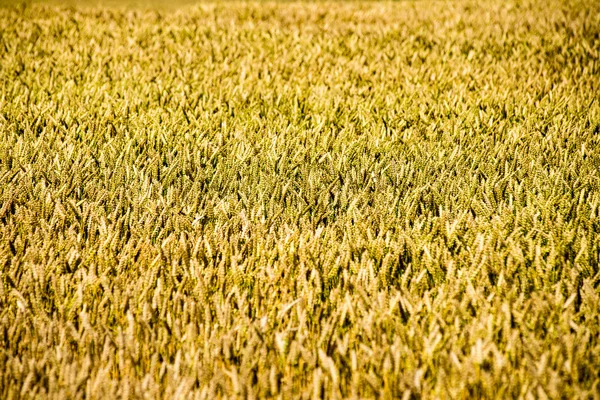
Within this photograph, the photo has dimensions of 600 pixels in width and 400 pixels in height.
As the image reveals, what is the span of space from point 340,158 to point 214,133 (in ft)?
2.38

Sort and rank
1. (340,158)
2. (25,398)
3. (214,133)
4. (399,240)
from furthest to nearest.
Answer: (214,133) → (340,158) → (399,240) → (25,398)

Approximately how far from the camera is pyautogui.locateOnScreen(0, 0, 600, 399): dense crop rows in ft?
4.60

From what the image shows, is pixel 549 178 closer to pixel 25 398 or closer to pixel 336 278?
pixel 336 278

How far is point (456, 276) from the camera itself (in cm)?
179

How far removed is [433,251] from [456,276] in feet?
0.38

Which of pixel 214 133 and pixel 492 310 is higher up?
pixel 214 133

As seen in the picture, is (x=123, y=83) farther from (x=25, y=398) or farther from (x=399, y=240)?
(x=25, y=398)

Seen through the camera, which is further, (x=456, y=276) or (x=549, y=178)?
(x=549, y=178)

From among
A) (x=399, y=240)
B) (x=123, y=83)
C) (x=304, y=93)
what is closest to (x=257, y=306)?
(x=399, y=240)

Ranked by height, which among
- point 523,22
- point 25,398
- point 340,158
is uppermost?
point 523,22

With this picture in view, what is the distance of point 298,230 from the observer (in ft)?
6.56

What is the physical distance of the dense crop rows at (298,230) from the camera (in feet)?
4.60

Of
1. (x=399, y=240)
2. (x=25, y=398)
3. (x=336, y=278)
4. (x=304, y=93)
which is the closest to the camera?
(x=25, y=398)

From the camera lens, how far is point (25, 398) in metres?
A: 1.32
